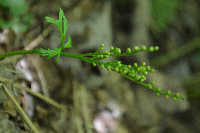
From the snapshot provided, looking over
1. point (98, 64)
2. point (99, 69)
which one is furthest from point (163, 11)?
point (98, 64)

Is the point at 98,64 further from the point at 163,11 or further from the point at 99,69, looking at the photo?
the point at 163,11

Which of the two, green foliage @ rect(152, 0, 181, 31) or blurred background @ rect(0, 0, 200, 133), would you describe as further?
green foliage @ rect(152, 0, 181, 31)

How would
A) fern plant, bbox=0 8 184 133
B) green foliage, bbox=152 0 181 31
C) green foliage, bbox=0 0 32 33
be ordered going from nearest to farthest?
fern plant, bbox=0 8 184 133, green foliage, bbox=0 0 32 33, green foliage, bbox=152 0 181 31

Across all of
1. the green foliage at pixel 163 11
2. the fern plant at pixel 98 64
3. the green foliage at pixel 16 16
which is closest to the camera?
the fern plant at pixel 98 64

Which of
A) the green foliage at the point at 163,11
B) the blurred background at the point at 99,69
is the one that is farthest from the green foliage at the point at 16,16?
the green foliage at the point at 163,11

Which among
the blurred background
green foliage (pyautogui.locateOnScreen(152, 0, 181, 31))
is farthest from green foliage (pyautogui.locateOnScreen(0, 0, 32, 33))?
green foliage (pyautogui.locateOnScreen(152, 0, 181, 31))

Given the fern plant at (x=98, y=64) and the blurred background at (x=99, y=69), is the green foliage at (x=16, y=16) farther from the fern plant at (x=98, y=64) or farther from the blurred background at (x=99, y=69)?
the fern plant at (x=98, y=64)

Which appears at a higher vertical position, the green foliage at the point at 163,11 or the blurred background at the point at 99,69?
the green foliage at the point at 163,11

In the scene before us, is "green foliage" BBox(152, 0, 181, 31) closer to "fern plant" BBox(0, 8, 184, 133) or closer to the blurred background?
the blurred background
